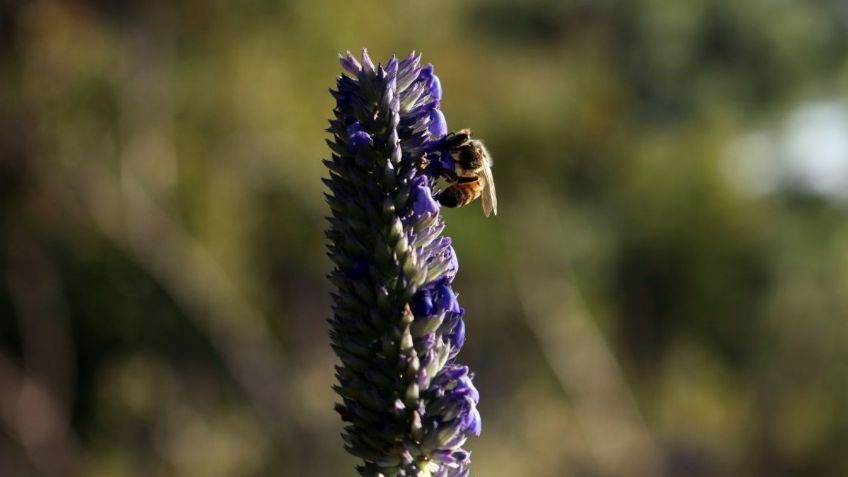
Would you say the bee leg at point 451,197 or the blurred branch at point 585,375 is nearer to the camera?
the bee leg at point 451,197

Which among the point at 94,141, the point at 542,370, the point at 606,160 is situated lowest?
the point at 94,141

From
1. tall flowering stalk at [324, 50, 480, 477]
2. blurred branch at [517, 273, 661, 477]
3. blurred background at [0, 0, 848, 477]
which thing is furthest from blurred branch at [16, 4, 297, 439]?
tall flowering stalk at [324, 50, 480, 477]

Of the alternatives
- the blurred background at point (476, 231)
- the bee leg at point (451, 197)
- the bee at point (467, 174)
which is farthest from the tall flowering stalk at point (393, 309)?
the blurred background at point (476, 231)

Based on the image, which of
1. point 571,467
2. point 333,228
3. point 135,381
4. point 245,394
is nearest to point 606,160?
point 571,467

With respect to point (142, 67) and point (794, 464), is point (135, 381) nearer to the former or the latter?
point (142, 67)

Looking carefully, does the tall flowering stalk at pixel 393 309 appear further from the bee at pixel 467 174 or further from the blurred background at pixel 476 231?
the blurred background at pixel 476 231

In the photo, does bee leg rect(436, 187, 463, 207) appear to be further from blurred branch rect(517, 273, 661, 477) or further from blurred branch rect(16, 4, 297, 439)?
blurred branch rect(517, 273, 661, 477)
